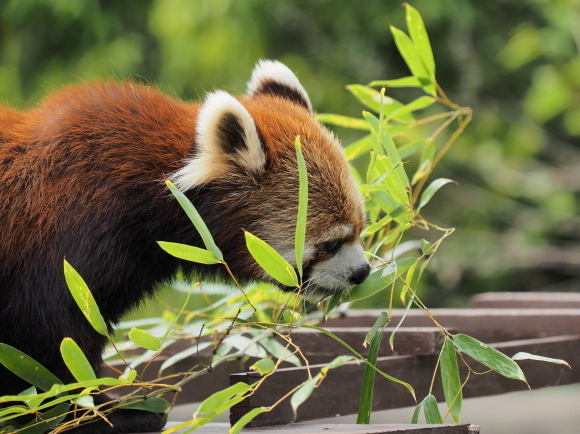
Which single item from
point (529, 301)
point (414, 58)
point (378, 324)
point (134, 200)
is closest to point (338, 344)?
point (378, 324)

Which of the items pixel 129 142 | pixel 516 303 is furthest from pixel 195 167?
pixel 516 303

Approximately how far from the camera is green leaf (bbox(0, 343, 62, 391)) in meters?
1.68

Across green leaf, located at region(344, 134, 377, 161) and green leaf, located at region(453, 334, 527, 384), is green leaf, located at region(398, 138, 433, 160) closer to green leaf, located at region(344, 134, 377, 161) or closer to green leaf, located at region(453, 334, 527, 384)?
green leaf, located at region(344, 134, 377, 161)

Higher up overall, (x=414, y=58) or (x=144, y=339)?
(x=414, y=58)

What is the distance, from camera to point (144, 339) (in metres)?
1.62

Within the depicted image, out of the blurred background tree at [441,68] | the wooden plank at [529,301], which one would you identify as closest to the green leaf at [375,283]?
the wooden plank at [529,301]

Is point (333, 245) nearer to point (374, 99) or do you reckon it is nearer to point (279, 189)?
point (279, 189)

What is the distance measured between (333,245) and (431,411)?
1.79ft

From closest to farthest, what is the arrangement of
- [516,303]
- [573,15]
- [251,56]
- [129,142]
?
[129,142] < [516,303] < [573,15] < [251,56]

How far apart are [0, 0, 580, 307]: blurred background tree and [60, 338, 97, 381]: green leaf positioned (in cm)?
457

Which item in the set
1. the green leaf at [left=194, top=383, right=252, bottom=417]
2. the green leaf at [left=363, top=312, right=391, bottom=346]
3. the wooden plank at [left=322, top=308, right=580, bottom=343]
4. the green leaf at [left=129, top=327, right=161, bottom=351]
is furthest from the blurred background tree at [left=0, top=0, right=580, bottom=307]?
the green leaf at [left=194, top=383, right=252, bottom=417]

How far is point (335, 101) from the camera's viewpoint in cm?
661

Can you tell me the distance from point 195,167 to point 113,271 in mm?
326

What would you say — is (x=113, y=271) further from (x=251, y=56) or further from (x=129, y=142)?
(x=251, y=56)
